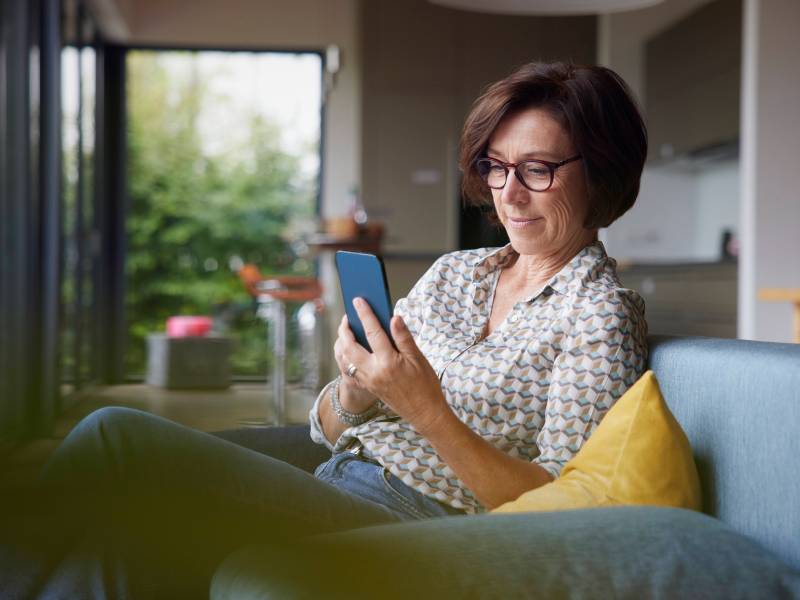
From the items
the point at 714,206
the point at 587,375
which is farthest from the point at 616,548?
the point at 714,206

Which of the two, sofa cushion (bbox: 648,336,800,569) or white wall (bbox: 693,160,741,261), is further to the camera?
white wall (bbox: 693,160,741,261)

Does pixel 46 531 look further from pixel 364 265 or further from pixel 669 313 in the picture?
pixel 669 313

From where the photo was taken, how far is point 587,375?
141 centimetres

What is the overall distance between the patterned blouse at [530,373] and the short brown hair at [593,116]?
100 mm

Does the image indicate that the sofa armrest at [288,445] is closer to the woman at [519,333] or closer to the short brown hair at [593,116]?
the woman at [519,333]

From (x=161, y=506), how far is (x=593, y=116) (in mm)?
837

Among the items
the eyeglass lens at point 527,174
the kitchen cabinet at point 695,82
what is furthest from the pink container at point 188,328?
the eyeglass lens at point 527,174

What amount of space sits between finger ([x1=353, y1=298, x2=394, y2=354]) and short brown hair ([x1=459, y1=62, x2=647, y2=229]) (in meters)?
0.41

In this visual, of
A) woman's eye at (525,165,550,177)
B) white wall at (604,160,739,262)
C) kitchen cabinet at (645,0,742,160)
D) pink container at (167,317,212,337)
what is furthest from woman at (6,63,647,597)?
pink container at (167,317,212,337)

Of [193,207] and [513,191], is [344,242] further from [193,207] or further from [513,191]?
[193,207]

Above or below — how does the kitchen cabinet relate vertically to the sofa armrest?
above

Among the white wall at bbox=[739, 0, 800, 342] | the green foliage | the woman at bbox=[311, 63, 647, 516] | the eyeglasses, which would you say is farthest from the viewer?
the green foliage

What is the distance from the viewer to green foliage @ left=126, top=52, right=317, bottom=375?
9711 millimetres

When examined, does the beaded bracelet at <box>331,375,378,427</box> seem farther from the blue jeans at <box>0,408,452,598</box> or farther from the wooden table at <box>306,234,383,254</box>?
the wooden table at <box>306,234,383,254</box>
